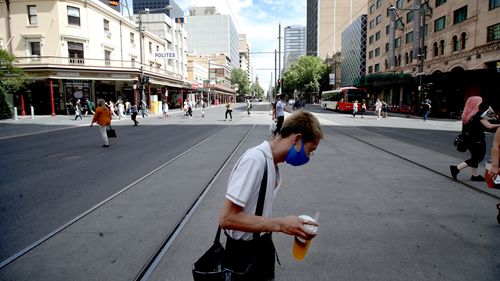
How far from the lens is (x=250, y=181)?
167 centimetres

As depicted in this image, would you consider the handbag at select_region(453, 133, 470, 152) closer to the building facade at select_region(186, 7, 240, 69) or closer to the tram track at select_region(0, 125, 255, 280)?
the tram track at select_region(0, 125, 255, 280)

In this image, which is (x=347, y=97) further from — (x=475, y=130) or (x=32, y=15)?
(x=32, y=15)

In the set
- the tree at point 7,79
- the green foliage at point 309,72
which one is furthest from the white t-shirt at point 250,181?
the green foliage at point 309,72

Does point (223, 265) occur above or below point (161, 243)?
above

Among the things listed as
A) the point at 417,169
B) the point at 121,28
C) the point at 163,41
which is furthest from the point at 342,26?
the point at 417,169

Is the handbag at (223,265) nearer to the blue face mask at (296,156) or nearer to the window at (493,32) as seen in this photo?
the blue face mask at (296,156)

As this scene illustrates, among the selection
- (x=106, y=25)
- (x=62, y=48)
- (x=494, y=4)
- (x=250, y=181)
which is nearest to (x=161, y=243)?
(x=250, y=181)

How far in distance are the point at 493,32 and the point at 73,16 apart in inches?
1440

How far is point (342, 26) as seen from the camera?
100250 millimetres

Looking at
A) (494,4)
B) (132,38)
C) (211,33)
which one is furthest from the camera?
(211,33)

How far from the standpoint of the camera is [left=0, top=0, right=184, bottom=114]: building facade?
29.7 meters

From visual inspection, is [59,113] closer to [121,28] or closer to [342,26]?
[121,28]

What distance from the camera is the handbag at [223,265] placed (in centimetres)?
170

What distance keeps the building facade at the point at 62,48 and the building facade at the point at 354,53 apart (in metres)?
43.1
